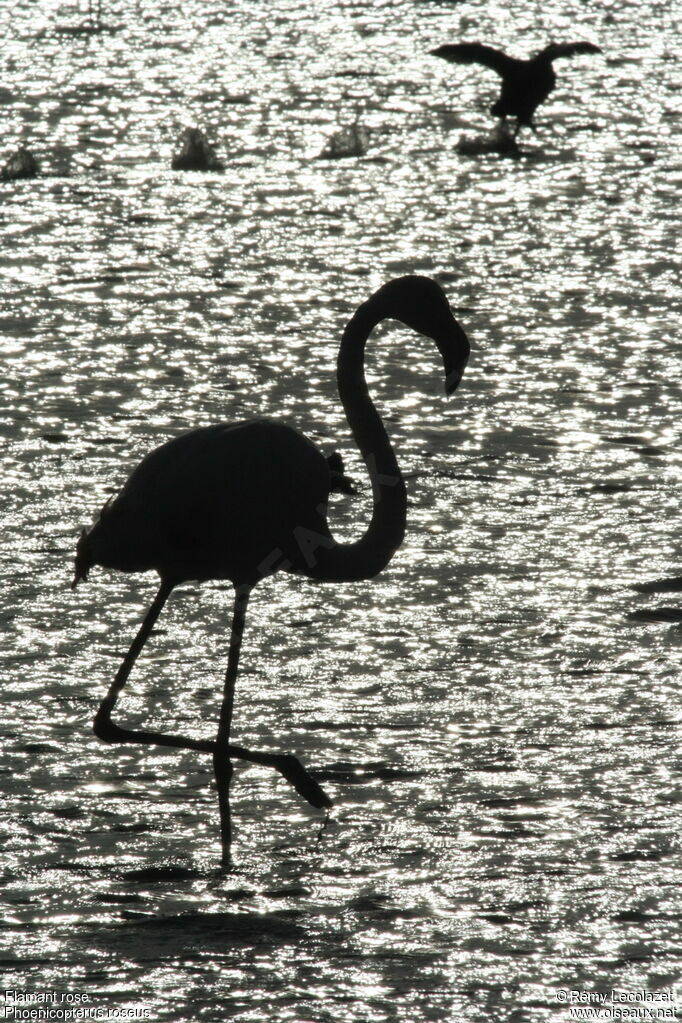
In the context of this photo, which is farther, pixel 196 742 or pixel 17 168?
pixel 17 168

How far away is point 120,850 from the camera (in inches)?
228

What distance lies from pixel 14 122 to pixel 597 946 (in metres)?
15.2

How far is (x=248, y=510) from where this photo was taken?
5.93 meters

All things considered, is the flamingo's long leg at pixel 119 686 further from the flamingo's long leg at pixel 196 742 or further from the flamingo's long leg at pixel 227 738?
the flamingo's long leg at pixel 227 738

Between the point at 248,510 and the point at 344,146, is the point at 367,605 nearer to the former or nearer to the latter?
the point at 248,510

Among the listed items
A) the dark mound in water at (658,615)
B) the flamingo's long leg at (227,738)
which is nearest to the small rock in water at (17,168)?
the dark mound in water at (658,615)

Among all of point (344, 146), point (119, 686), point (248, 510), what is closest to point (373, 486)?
point (248, 510)

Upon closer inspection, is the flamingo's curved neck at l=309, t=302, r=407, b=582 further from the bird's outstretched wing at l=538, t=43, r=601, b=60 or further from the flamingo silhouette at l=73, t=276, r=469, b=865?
the bird's outstretched wing at l=538, t=43, r=601, b=60

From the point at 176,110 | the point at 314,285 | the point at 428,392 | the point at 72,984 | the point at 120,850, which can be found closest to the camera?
the point at 72,984

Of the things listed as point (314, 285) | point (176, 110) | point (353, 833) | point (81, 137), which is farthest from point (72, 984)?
point (176, 110)

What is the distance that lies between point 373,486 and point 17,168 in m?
11.4

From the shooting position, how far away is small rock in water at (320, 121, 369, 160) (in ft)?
58.4

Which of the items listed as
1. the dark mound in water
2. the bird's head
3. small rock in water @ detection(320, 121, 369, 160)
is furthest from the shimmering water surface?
the bird's head

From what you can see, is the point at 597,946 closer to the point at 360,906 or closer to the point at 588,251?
the point at 360,906
